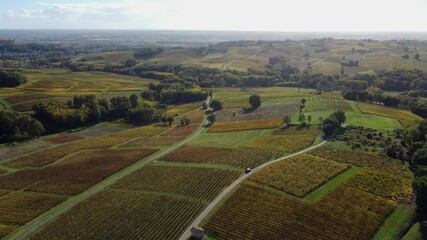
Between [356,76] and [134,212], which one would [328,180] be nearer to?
[134,212]

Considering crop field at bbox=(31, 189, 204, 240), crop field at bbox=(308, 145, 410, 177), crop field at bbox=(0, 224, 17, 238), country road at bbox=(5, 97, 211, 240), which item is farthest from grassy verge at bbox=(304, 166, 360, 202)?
crop field at bbox=(0, 224, 17, 238)

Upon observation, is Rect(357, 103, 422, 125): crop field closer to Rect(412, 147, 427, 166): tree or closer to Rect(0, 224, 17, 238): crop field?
Rect(412, 147, 427, 166): tree

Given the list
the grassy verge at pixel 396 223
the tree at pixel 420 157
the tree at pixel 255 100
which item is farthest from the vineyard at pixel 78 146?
the grassy verge at pixel 396 223

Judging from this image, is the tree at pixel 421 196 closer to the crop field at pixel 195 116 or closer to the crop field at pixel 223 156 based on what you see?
the crop field at pixel 223 156

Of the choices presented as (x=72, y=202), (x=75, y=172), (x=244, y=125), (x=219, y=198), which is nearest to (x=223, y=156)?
(x=219, y=198)

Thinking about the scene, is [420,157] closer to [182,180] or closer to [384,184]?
[384,184]
